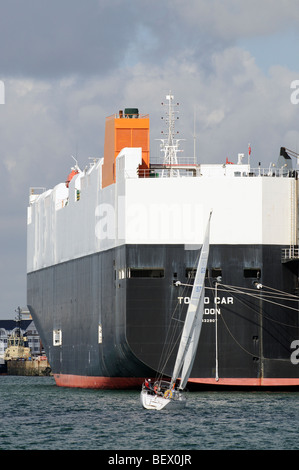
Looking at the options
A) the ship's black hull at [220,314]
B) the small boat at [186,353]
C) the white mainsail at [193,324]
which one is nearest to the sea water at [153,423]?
the small boat at [186,353]

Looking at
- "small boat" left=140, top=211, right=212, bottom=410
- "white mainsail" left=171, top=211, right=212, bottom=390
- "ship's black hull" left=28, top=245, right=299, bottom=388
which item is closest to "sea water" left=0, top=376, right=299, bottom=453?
"small boat" left=140, top=211, right=212, bottom=410

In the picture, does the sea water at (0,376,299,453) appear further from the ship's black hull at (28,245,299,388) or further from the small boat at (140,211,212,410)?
the ship's black hull at (28,245,299,388)

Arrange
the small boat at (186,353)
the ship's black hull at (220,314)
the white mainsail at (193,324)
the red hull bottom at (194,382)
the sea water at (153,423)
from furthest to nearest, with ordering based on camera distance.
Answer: the red hull bottom at (194,382), the ship's black hull at (220,314), the white mainsail at (193,324), the small boat at (186,353), the sea water at (153,423)

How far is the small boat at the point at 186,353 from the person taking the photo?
50688 mm

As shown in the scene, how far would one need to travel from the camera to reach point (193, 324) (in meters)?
52.0

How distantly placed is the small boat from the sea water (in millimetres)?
474

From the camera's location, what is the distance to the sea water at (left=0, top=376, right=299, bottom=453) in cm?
4091

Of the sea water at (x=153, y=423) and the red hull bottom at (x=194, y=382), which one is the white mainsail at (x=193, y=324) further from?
the red hull bottom at (x=194, y=382)

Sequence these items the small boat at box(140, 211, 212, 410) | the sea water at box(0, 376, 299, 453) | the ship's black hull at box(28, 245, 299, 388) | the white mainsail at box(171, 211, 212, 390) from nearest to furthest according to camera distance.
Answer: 1. the sea water at box(0, 376, 299, 453)
2. the small boat at box(140, 211, 212, 410)
3. the white mainsail at box(171, 211, 212, 390)
4. the ship's black hull at box(28, 245, 299, 388)

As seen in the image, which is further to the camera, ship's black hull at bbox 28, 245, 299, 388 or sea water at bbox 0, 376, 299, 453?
ship's black hull at bbox 28, 245, 299, 388

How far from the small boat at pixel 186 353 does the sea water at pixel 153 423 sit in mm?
474

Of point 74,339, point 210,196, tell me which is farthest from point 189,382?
point 74,339
